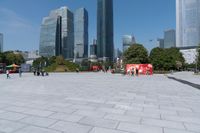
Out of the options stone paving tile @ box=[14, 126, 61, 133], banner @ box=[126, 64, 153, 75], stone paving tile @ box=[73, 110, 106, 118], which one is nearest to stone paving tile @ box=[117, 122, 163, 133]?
stone paving tile @ box=[73, 110, 106, 118]

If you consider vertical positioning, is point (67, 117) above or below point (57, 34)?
below

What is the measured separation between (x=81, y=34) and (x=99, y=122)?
580ft

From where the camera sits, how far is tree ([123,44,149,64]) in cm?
6894

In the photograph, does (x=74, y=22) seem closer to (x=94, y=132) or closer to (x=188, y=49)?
(x=188, y=49)

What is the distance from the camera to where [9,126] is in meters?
5.33

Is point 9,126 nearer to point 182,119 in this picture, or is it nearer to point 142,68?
point 182,119

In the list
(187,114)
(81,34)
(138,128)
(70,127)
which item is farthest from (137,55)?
(81,34)

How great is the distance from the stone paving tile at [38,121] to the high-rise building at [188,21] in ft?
501

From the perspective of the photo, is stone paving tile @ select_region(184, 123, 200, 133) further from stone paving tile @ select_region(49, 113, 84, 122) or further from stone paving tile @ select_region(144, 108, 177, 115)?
stone paving tile @ select_region(49, 113, 84, 122)

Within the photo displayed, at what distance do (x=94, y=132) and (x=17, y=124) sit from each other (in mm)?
2135

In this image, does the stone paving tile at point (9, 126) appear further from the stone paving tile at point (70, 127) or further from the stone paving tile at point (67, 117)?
the stone paving tile at point (67, 117)

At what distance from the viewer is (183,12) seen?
486ft

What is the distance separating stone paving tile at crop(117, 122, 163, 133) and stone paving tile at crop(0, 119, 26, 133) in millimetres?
2604

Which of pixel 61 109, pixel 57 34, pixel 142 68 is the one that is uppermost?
pixel 57 34
